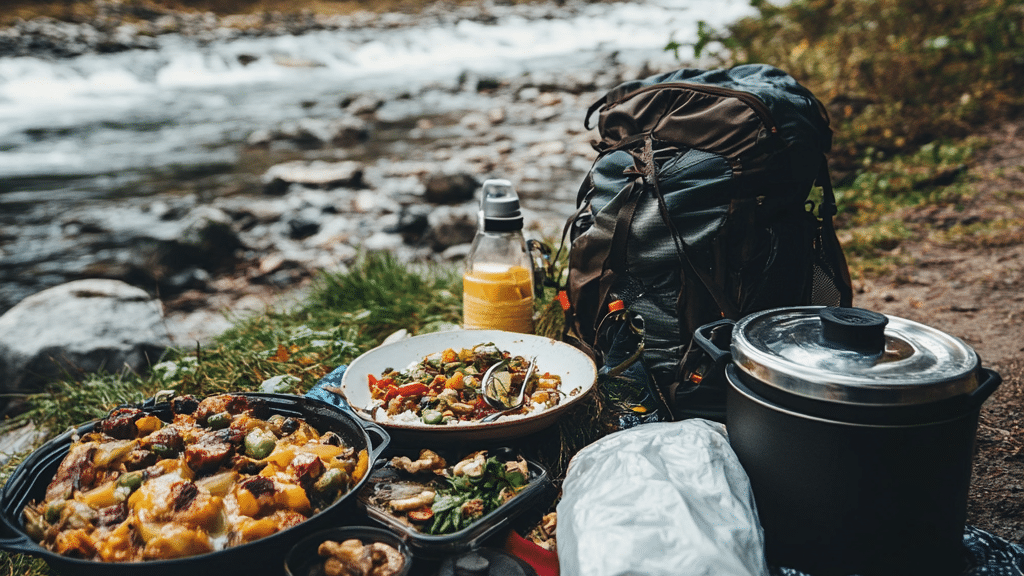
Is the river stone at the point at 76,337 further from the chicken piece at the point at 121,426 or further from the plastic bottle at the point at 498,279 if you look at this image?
the plastic bottle at the point at 498,279

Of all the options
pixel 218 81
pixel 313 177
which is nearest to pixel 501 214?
pixel 313 177

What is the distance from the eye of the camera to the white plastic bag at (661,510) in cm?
159

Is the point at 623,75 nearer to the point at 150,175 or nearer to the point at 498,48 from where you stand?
the point at 150,175

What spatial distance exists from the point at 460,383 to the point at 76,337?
2.82m

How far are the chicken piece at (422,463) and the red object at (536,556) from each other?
0.33m

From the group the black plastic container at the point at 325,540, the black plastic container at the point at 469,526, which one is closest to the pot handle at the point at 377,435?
the black plastic container at the point at 469,526

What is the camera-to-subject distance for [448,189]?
837 centimetres

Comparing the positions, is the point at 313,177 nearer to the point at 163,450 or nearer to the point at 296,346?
the point at 296,346

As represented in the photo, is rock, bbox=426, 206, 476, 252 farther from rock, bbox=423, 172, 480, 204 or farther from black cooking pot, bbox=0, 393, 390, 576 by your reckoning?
black cooking pot, bbox=0, 393, 390, 576

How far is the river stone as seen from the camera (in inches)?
149

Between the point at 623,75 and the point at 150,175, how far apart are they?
10.2 meters

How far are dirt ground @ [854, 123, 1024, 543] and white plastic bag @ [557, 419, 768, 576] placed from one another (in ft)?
3.56

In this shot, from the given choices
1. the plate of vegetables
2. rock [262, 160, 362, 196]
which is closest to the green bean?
the plate of vegetables

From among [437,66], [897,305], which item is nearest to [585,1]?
[437,66]
